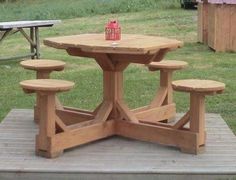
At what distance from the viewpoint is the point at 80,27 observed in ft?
61.0

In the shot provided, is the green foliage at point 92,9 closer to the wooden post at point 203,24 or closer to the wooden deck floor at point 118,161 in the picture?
the wooden post at point 203,24

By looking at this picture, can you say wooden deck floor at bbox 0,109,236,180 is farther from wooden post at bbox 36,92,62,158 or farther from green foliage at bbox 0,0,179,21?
green foliage at bbox 0,0,179,21

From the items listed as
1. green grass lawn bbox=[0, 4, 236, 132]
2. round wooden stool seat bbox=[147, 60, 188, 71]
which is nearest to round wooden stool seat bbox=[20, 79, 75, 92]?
round wooden stool seat bbox=[147, 60, 188, 71]

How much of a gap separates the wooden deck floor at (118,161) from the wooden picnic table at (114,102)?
0.30ft

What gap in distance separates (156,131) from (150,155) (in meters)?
0.37

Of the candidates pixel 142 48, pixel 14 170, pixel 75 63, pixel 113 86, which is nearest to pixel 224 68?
pixel 75 63

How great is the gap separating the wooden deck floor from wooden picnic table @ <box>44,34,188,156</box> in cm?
9

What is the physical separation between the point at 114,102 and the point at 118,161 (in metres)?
0.93

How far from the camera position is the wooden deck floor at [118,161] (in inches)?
193

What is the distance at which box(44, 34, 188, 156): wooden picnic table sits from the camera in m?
5.38

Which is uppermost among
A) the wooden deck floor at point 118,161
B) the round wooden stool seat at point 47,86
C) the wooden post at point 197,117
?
the round wooden stool seat at point 47,86

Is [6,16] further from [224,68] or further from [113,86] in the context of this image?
[113,86]

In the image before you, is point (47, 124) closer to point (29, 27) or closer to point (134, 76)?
point (134, 76)

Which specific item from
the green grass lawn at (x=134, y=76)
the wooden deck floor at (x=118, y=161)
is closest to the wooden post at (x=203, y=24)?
the green grass lawn at (x=134, y=76)
